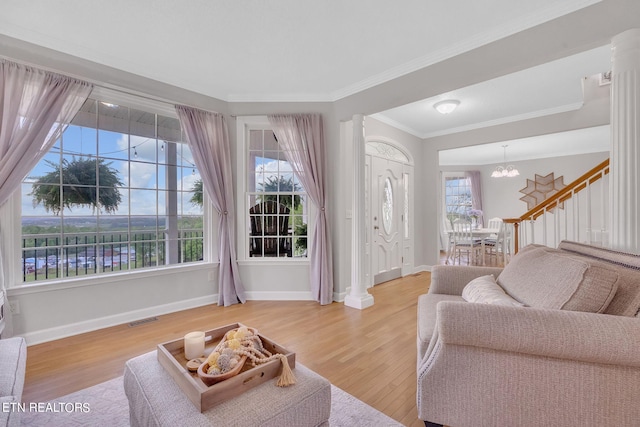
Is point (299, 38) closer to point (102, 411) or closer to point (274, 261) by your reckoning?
point (274, 261)

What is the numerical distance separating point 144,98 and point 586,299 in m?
3.88

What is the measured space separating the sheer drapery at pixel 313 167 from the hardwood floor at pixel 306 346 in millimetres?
378

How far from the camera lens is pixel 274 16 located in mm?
2268

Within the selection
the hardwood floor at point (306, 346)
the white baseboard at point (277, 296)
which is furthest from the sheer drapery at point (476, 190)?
the white baseboard at point (277, 296)

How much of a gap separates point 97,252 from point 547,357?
359 cm

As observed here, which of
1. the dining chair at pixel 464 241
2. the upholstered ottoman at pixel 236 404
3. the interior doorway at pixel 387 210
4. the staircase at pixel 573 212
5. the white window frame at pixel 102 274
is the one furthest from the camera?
the dining chair at pixel 464 241

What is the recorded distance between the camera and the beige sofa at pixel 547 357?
1144 mm

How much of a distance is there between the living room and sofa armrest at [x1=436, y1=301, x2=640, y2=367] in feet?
6.57

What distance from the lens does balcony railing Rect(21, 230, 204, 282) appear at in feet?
8.61

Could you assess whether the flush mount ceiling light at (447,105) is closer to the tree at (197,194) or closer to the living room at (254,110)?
the living room at (254,110)

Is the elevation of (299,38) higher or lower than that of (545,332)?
higher

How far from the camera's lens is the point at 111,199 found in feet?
9.89

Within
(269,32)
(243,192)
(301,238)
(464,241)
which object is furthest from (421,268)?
(269,32)

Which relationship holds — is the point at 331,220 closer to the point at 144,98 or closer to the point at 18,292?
the point at 144,98
